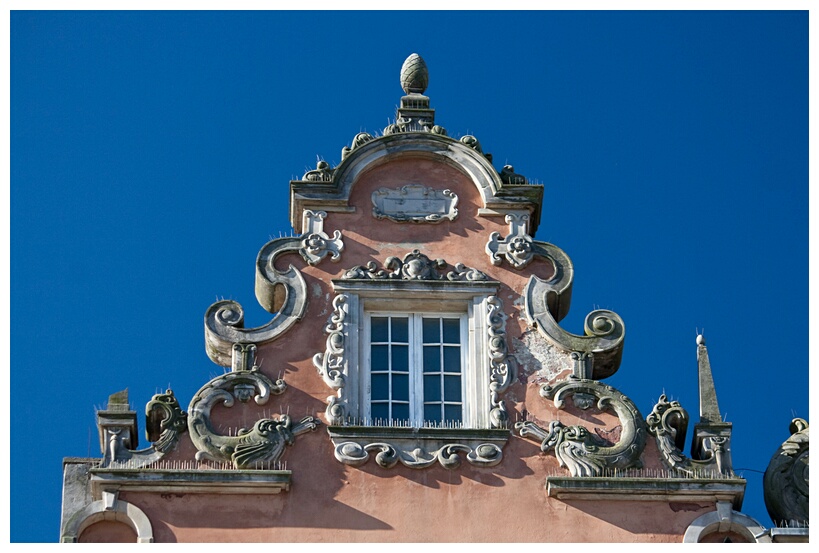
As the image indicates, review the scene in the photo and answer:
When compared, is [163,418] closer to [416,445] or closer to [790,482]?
[416,445]

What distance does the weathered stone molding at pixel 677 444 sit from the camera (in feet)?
75.0

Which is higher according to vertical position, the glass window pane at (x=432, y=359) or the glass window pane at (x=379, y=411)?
the glass window pane at (x=432, y=359)

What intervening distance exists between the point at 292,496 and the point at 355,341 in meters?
1.98

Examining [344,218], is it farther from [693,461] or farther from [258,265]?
[693,461]

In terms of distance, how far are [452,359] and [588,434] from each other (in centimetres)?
168

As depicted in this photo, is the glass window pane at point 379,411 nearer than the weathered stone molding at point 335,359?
No

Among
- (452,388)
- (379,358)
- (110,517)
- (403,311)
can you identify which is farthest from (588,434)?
(110,517)

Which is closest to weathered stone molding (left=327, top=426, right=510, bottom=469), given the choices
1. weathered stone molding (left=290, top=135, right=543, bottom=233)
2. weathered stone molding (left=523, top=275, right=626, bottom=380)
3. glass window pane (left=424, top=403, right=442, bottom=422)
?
glass window pane (left=424, top=403, right=442, bottom=422)

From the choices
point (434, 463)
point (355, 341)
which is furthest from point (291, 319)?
point (434, 463)

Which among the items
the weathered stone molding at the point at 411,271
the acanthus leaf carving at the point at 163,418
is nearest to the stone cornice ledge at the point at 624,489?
the weathered stone molding at the point at 411,271

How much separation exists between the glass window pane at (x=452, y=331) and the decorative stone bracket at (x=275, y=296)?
4.39 ft

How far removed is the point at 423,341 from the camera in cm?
2402

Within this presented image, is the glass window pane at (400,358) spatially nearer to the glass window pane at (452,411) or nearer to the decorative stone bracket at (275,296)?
the glass window pane at (452,411)

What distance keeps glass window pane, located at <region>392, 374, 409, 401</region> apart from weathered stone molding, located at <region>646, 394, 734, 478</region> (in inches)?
94.9
